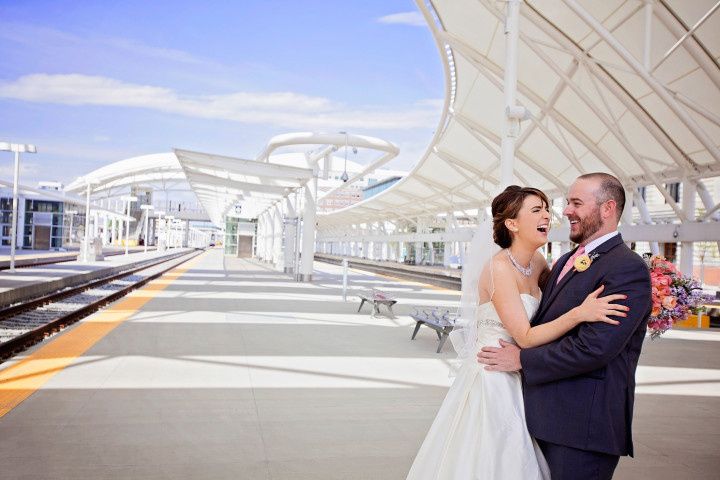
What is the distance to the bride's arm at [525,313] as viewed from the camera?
222cm

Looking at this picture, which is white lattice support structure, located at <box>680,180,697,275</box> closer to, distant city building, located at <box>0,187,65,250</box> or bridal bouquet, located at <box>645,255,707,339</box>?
bridal bouquet, located at <box>645,255,707,339</box>

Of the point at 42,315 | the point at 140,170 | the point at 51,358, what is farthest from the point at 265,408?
the point at 140,170

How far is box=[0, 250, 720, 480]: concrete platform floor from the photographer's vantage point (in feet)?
14.2

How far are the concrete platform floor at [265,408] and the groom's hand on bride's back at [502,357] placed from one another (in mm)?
1898

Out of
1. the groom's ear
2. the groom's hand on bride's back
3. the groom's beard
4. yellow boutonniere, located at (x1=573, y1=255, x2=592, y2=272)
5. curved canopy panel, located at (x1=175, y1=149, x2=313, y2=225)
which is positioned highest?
curved canopy panel, located at (x1=175, y1=149, x2=313, y2=225)

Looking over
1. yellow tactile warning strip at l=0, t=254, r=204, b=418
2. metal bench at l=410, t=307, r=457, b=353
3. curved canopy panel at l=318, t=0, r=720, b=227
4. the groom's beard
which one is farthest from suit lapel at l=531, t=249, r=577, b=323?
metal bench at l=410, t=307, r=457, b=353

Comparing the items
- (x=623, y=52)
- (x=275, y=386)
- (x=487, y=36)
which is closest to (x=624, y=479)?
(x=275, y=386)

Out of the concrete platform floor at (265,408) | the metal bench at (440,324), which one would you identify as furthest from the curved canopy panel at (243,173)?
the metal bench at (440,324)

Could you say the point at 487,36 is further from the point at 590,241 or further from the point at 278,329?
the point at 590,241

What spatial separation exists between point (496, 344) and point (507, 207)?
1.90 feet

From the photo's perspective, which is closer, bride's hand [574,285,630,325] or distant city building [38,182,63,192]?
bride's hand [574,285,630,325]

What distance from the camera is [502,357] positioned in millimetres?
2578

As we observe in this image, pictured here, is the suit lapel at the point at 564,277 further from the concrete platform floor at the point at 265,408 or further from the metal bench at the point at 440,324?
the metal bench at the point at 440,324

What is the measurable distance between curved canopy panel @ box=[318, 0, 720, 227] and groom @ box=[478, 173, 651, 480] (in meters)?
6.07
